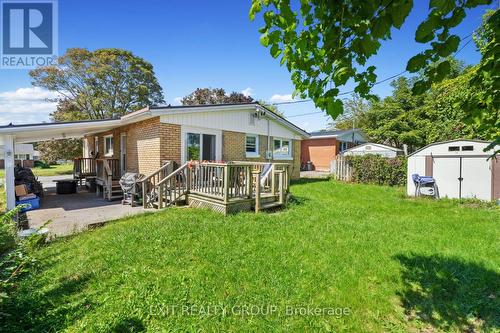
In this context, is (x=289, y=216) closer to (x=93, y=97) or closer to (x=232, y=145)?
(x=232, y=145)

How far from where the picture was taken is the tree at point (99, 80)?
2466 cm

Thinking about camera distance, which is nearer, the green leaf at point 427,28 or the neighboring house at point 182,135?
the green leaf at point 427,28

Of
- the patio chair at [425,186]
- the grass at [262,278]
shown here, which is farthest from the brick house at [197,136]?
the patio chair at [425,186]

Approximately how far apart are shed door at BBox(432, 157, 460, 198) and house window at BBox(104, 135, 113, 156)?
1551cm

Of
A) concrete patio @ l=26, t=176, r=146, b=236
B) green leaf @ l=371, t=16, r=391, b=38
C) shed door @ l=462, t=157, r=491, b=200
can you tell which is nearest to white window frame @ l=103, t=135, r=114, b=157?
concrete patio @ l=26, t=176, r=146, b=236

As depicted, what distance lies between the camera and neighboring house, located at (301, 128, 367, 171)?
25.0m

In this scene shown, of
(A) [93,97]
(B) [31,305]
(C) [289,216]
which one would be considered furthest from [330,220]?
(A) [93,97]

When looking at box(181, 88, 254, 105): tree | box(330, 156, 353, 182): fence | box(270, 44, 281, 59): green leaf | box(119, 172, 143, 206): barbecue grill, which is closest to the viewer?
box(270, 44, 281, 59): green leaf

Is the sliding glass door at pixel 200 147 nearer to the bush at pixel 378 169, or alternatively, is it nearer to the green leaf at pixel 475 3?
the bush at pixel 378 169

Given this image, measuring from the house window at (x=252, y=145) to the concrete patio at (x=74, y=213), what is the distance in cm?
619

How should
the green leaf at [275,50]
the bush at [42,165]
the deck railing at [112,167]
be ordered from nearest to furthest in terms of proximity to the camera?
the green leaf at [275,50], the deck railing at [112,167], the bush at [42,165]

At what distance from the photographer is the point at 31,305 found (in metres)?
3.16

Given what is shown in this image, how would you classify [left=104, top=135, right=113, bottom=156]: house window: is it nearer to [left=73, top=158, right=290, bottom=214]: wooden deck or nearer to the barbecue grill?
the barbecue grill

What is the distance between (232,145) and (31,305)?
374 inches
